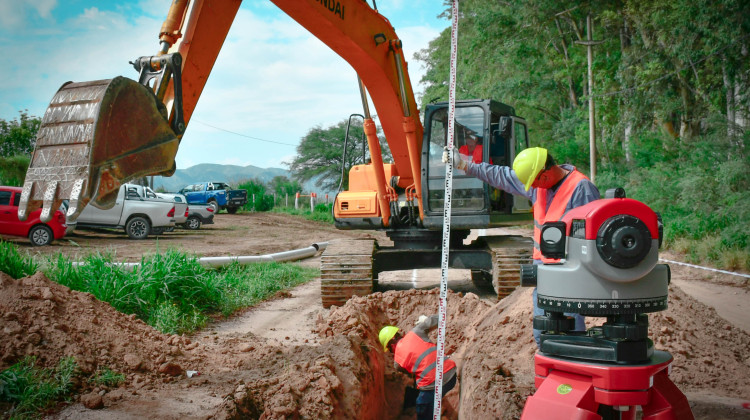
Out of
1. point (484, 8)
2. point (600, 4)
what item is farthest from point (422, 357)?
point (484, 8)

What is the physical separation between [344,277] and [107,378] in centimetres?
398

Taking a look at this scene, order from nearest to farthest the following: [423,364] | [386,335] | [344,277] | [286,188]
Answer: [423,364] < [386,335] < [344,277] < [286,188]

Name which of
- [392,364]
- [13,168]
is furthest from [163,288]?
[13,168]

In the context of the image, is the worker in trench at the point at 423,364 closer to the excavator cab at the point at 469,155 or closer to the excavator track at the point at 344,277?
the excavator track at the point at 344,277

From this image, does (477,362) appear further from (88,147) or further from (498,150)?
(498,150)

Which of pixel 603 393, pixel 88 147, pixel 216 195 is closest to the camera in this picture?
pixel 603 393

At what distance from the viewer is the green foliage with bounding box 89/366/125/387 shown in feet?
14.1

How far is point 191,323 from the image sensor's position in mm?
6734

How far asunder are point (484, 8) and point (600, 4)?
4815mm

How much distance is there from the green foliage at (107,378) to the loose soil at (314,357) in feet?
0.22

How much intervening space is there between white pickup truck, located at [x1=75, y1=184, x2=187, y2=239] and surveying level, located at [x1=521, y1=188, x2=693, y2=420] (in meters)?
15.8

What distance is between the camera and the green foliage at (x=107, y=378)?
4.29 metres

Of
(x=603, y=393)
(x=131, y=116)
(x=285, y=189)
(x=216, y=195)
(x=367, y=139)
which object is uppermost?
(x=367, y=139)

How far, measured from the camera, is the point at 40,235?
13570 millimetres
